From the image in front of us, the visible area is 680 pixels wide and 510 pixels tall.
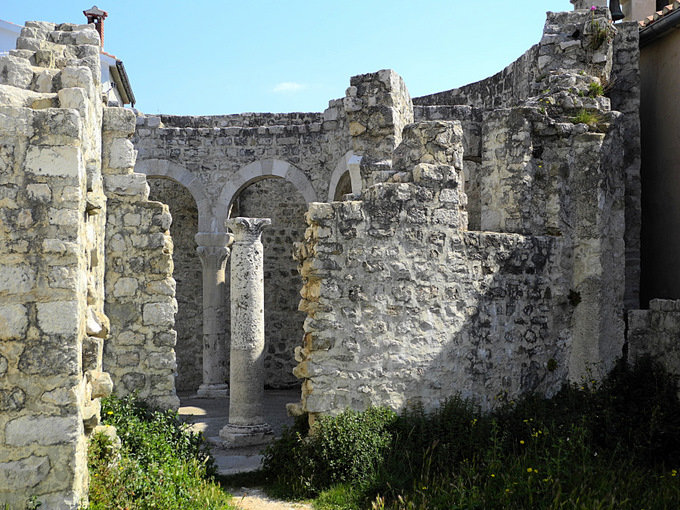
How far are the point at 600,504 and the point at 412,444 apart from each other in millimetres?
1707

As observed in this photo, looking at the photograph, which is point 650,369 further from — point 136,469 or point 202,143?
point 202,143

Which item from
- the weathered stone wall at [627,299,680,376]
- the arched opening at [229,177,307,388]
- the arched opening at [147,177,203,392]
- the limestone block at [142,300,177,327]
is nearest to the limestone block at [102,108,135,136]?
the limestone block at [142,300,177,327]

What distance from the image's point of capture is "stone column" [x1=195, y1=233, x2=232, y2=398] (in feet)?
42.0

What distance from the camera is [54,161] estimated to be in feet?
14.4

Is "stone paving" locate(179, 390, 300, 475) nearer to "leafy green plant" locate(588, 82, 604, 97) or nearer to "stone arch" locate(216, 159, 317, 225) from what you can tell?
"stone arch" locate(216, 159, 317, 225)

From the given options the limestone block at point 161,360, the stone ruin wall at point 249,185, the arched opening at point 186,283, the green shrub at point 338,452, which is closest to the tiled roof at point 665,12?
the stone ruin wall at point 249,185

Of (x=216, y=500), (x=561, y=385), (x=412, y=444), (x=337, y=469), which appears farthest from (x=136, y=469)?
(x=561, y=385)

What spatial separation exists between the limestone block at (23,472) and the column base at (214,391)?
28.2 feet

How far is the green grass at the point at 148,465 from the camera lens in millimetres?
4977

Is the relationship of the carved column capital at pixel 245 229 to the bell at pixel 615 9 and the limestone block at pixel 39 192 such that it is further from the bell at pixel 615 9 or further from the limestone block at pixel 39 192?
the bell at pixel 615 9

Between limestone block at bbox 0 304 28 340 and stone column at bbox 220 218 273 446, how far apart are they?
4912 millimetres

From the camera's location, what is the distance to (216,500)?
5844mm

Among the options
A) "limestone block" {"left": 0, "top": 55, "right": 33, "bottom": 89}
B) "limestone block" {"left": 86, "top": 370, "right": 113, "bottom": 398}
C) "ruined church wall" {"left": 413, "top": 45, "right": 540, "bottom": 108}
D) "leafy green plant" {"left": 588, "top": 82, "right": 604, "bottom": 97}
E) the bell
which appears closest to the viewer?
"limestone block" {"left": 86, "top": 370, "right": 113, "bottom": 398}

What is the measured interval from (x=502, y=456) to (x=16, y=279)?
13.7ft
